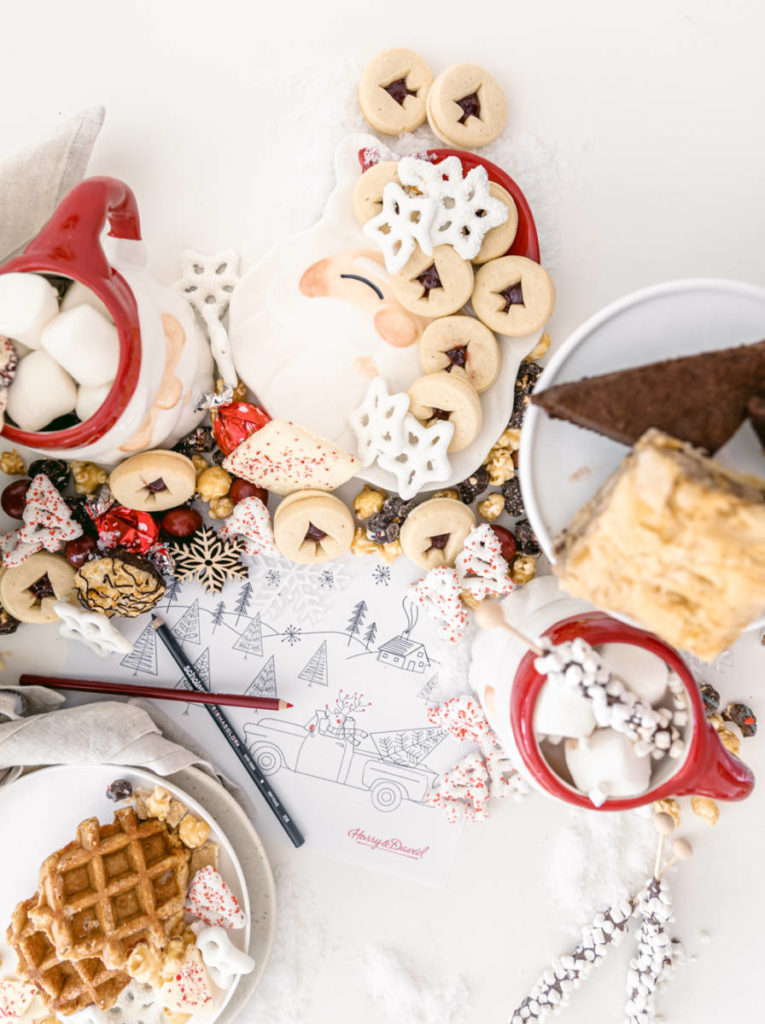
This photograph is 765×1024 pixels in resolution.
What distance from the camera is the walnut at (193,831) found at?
1.16 meters

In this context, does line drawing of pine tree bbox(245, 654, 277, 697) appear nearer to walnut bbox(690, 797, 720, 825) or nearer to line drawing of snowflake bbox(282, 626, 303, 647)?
line drawing of snowflake bbox(282, 626, 303, 647)

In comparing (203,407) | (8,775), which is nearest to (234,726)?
(8,775)

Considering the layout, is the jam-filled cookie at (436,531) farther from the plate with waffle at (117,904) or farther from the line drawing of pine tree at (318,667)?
the plate with waffle at (117,904)

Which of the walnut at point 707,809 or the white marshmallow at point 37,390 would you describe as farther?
the walnut at point 707,809

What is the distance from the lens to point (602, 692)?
2.95ft

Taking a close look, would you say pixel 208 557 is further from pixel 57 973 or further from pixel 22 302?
pixel 57 973

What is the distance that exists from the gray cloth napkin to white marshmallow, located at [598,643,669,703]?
105 centimetres

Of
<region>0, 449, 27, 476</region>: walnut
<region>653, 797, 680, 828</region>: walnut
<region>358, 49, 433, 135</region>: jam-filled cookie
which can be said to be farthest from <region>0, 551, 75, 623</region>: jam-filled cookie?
<region>653, 797, 680, 828</region>: walnut

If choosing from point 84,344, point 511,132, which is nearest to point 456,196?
point 511,132

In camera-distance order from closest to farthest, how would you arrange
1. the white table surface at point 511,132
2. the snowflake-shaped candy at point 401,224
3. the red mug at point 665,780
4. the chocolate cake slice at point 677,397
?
the chocolate cake slice at point 677,397 < the red mug at point 665,780 < the snowflake-shaped candy at point 401,224 < the white table surface at point 511,132

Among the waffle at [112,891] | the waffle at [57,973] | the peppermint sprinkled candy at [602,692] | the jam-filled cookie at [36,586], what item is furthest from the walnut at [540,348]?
the waffle at [57,973]

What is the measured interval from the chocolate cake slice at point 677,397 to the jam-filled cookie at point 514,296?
307 mm

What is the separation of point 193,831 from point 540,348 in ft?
3.02

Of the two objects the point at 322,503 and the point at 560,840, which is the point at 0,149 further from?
the point at 560,840
